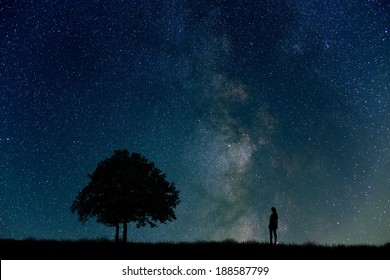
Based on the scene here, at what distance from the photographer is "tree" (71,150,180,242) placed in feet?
99.7

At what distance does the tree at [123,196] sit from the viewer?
30391 mm

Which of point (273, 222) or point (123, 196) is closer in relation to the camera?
point (273, 222)

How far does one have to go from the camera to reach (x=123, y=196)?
30.6 m

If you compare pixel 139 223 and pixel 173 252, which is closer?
pixel 173 252

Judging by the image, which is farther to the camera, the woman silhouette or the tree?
the tree

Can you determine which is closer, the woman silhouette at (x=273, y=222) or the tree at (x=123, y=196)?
the woman silhouette at (x=273, y=222)

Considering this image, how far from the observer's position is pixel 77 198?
3111cm

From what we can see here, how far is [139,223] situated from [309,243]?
16.2 metres
